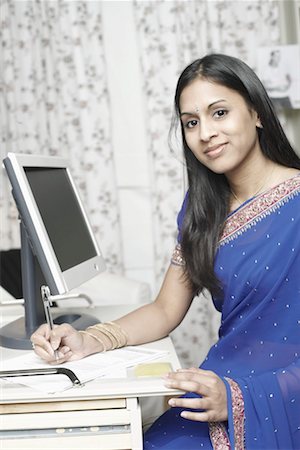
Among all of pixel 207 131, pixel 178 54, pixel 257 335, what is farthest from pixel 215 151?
pixel 178 54

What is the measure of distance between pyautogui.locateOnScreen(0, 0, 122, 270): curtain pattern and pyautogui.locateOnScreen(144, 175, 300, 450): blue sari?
1813 millimetres

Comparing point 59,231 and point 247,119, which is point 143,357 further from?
point 247,119

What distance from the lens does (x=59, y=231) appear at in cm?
148

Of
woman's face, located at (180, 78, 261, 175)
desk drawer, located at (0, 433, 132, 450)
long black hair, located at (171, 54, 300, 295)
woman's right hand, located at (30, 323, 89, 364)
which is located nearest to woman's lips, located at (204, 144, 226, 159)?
woman's face, located at (180, 78, 261, 175)

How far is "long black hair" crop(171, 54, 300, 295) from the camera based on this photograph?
138cm

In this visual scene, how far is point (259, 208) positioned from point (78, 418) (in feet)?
2.03

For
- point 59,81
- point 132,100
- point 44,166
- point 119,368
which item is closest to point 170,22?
point 132,100

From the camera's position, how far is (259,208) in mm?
1396

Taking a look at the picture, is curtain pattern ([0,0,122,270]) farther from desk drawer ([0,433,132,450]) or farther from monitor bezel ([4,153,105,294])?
desk drawer ([0,433,132,450])

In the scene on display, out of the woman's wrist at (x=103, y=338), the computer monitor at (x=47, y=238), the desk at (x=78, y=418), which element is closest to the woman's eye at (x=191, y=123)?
the computer monitor at (x=47, y=238)

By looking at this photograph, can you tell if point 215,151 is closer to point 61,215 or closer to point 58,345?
point 61,215

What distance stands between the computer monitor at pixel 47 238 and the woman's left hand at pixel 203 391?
1.18ft

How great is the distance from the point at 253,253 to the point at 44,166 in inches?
22.0

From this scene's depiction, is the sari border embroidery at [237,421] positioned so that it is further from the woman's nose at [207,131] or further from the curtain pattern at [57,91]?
the curtain pattern at [57,91]
